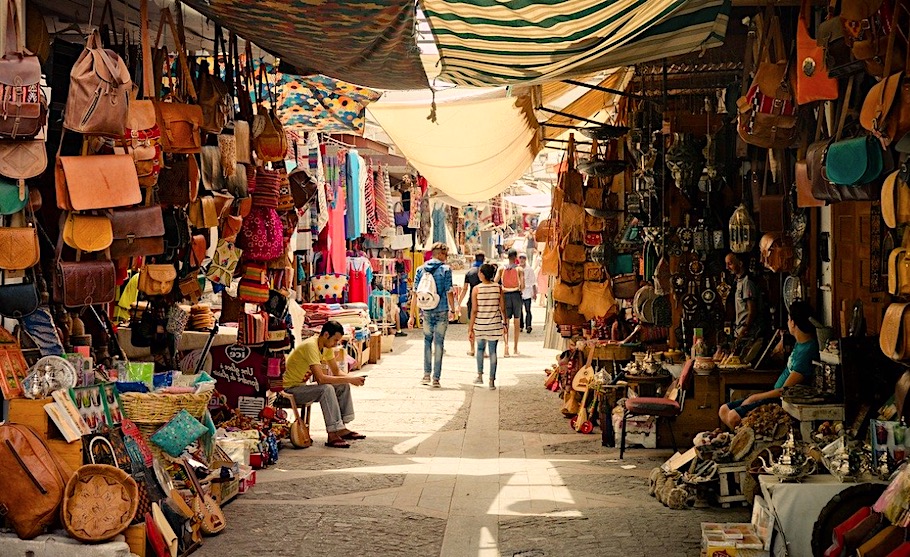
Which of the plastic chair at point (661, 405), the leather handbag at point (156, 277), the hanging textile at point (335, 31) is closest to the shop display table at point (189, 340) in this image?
the leather handbag at point (156, 277)

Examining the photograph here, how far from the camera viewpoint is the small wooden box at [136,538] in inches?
225

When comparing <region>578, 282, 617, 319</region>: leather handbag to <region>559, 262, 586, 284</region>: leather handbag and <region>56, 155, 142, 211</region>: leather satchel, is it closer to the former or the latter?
<region>559, 262, 586, 284</region>: leather handbag

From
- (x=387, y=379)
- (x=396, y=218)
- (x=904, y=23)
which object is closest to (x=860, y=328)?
(x=904, y=23)

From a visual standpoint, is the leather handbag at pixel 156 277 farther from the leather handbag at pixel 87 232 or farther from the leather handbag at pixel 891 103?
the leather handbag at pixel 891 103

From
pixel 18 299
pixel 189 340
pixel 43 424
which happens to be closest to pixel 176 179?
pixel 18 299

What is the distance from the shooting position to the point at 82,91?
5.43 meters

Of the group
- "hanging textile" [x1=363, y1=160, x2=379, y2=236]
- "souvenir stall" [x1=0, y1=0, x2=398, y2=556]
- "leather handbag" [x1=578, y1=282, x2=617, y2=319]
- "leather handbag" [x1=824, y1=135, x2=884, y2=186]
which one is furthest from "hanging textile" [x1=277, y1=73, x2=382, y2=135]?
"hanging textile" [x1=363, y1=160, x2=379, y2=236]

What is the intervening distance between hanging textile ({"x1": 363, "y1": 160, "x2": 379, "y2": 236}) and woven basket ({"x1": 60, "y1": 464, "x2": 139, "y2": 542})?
13.1 m

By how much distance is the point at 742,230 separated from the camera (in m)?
8.57

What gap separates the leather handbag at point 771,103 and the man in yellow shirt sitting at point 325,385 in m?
4.90

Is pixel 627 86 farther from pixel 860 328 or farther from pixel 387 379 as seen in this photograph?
pixel 387 379

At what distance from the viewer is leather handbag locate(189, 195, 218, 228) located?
8258mm

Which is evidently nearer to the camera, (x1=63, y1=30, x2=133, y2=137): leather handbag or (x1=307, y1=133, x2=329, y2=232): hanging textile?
(x1=63, y1=30, x2=133, y2=137): leather handbag

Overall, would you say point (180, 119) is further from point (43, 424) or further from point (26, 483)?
point (26, 483)
